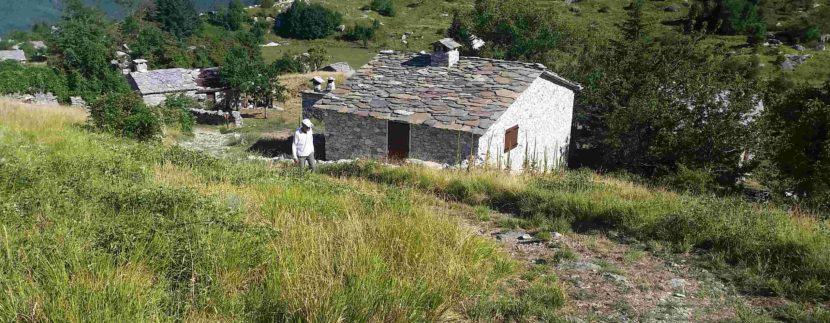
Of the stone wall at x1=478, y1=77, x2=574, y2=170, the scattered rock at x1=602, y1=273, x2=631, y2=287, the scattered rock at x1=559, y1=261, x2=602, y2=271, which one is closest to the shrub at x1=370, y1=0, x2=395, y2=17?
the stone wall at x1=478, y1=77, x2=574, y2=170

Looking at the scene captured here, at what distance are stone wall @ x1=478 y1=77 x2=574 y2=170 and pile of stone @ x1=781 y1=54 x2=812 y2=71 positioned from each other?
39.7 metres

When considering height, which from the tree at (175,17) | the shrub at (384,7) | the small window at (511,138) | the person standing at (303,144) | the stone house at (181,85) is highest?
the shrub at (384,7)

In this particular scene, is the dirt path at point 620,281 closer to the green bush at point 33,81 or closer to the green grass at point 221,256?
the green grass at point 221,256

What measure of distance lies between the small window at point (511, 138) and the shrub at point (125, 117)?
11.0m

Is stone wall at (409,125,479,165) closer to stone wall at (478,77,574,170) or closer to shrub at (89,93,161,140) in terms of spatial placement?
stone wall at (478,77,574,170)

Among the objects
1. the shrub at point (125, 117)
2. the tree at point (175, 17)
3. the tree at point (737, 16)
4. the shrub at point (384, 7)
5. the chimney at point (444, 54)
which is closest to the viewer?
the shrub at point (125, 117)

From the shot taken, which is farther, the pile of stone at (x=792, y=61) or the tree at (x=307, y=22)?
the tree at (x=307, y=22)

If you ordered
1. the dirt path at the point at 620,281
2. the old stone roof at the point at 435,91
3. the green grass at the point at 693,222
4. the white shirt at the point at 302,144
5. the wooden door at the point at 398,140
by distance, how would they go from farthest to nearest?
the wooden door at the point at 398,140 → the old stone roof at the point at 435,91 → the white shirt at the point at 302,144 → the green grass at the point at 693,222 → the dirt path at the point at 620,281

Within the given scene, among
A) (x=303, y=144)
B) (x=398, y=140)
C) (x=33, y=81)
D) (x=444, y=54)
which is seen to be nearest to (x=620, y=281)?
(x=303, y=144)

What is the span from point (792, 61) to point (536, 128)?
46544mm

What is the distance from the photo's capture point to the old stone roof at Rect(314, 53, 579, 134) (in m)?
16.6

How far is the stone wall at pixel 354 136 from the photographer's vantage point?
17641 mm

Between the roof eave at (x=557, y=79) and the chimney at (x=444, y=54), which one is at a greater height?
the chimney at (x=444, y=54)

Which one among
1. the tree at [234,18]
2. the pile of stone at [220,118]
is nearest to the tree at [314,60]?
the pile of stone at [220,118]
